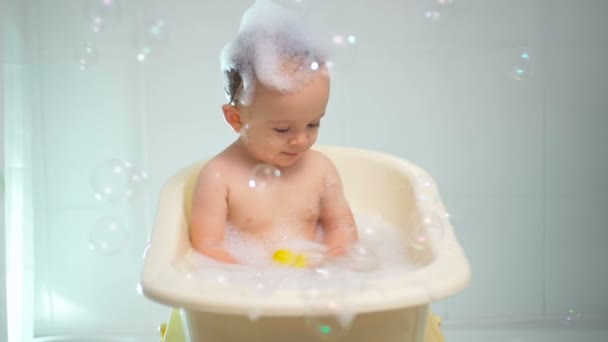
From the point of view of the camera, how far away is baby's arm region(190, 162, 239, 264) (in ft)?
4.23

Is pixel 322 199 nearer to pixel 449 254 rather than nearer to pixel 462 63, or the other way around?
pixel 449 254

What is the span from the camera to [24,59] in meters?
1.86

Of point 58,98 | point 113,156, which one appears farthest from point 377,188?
point 58,98

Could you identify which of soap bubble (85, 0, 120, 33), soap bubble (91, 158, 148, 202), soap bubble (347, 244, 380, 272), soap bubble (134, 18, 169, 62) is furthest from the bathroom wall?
soap bubble (347, 244, 380, 272)

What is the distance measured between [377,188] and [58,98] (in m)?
0.86

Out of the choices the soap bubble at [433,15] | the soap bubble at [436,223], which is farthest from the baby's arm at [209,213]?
the soap bubble at [433,15]

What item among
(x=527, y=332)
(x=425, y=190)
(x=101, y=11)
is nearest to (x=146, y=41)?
(x=101, y=11)

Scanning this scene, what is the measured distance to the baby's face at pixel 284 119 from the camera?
123 cm

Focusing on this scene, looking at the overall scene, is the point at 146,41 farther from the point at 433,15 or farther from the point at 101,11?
the point at 433,15

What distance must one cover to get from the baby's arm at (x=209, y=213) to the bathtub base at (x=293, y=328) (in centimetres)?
23

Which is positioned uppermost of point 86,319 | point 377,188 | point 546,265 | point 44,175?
point 377,188

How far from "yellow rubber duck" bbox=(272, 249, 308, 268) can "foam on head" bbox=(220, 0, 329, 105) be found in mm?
256

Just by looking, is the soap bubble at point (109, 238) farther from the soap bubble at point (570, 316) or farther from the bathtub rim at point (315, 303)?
the soap bubble at point (570, 316)

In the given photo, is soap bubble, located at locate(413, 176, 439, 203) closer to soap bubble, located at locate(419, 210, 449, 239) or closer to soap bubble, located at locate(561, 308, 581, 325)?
soap bubble, located at locate(419, 210, 449, 239)
